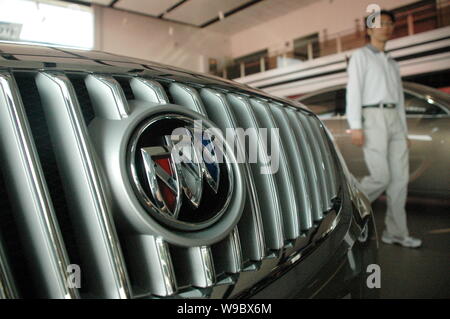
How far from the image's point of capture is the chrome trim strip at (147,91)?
48 cm

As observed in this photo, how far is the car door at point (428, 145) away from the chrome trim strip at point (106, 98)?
2.41 metres

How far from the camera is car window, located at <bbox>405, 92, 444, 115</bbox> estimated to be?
233 centimetres

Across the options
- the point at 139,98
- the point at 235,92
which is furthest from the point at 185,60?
the point at 139,98

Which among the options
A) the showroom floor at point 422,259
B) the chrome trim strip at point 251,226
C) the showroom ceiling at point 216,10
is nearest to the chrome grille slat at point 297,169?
the chrome trim strip at point 251,226

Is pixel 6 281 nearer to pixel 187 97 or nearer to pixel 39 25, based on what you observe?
pixel 187 97

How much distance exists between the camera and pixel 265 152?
603mm

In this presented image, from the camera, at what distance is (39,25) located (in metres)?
0.83

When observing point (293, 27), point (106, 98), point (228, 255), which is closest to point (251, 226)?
point (228, 255)

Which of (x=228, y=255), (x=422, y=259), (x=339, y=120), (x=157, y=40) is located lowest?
(x=422, y=259)

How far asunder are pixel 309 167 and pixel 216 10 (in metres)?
1.20

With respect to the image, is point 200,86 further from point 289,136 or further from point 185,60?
point 185,60

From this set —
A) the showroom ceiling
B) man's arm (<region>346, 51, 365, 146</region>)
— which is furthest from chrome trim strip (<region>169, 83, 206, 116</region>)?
man's arm (<region>346, 51, 365, 146</region>)

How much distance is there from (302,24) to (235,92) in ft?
5.46

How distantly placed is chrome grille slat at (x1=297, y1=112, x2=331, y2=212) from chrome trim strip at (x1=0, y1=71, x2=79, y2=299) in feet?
1.79
